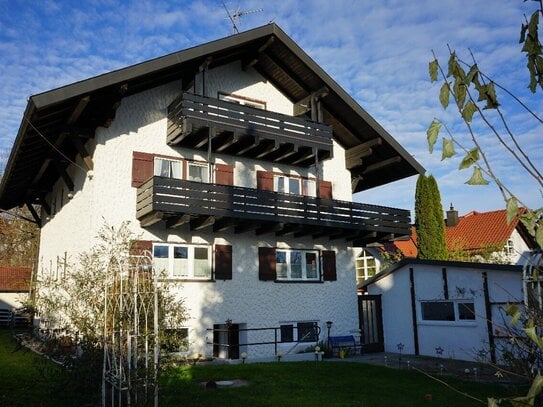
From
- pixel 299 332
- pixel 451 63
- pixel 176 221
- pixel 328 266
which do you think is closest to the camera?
pixel 451 63

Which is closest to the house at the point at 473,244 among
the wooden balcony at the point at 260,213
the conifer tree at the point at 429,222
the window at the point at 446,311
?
the conifer tree at the point at 429,222

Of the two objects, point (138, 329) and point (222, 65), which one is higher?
point (222, 65)

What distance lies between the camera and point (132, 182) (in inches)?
666

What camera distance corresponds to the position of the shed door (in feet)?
67.3

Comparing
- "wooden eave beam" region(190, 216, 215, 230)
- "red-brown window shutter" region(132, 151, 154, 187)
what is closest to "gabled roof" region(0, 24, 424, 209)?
"red-brown window shutter" region(132, 151, 154, 187)

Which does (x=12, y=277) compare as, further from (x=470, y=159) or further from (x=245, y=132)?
(x=470, y=159)

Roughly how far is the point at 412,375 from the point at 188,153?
10.0 meters

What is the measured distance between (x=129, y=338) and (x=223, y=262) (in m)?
10.0

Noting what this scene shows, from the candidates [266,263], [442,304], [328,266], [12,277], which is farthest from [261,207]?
[12,277]

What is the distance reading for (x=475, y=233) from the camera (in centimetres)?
3656

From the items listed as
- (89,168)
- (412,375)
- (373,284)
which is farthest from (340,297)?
(89,168)

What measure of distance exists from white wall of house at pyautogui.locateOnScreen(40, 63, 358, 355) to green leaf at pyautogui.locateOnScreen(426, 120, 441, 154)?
1502cm

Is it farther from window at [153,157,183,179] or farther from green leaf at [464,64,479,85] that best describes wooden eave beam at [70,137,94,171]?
green leaf at [464,64,479,85]

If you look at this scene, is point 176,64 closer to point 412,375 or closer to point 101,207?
point 101,207
